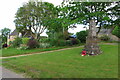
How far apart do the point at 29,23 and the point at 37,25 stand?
2.43 meters

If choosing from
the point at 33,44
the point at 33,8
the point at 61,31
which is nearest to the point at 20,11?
the point at 33,8

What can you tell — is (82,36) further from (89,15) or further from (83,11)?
(89,15)

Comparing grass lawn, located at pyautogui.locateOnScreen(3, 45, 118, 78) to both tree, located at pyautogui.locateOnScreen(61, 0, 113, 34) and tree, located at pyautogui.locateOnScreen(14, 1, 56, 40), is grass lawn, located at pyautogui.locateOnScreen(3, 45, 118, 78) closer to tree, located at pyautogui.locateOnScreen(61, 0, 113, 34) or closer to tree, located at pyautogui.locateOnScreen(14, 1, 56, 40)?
tree, located at pyautogui.locateOnScreen(61, 0, 113, 34)

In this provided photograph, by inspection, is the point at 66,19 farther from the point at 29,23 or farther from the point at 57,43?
the point at 29,23

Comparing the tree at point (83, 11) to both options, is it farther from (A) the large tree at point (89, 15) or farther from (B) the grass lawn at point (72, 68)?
(B) the grass lawn at point (72, 68)

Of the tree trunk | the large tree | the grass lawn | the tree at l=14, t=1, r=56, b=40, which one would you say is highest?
the tree at l=14, t=1, r=56, b=40

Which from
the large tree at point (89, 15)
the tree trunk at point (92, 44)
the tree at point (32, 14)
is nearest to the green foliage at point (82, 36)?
the tree at point (32, 14)

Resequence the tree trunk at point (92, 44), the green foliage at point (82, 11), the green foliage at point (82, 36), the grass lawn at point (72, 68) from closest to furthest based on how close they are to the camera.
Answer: the grass lawn at point (72, 68) → the tree trunk at point (92, 44) → the green foliage at point (82, 11) → the green foliage at point (82, 36)

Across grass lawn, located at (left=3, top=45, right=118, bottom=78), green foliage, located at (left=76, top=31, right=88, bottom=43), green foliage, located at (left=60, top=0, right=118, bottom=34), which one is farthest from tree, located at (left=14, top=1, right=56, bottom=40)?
grass lawn, located at (left=3, top=45, right=118, bottom=78)

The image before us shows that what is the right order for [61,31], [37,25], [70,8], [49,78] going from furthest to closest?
[37,25]
[61,31]
[70,8]
[49,78]

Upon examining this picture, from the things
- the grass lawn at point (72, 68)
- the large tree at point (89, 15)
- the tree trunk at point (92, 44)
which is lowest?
the grass lawn at point (72, 68)

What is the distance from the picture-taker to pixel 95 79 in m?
4.24

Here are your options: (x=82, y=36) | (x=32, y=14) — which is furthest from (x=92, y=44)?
(x=32, y=14)

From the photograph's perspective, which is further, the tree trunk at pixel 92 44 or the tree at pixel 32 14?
the tree at pixel 32 14
